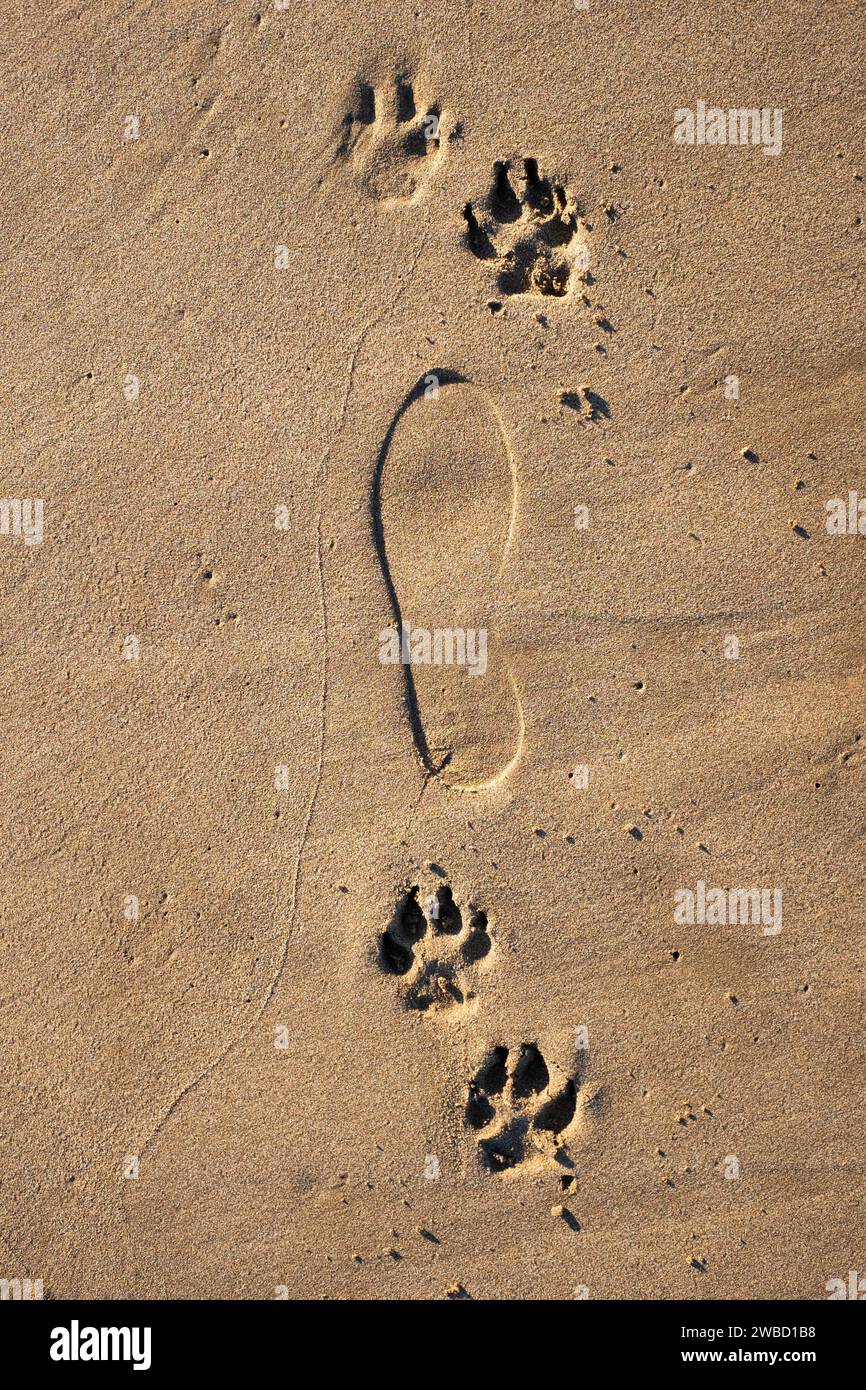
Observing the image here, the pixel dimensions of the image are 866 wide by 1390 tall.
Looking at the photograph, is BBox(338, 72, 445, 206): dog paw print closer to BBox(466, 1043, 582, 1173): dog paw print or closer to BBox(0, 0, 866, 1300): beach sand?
BBox(0, 0, 866, 1300): beach sand

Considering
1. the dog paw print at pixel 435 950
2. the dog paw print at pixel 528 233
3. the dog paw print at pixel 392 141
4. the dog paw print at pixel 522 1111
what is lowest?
the dog paw print at pixel 522 1111

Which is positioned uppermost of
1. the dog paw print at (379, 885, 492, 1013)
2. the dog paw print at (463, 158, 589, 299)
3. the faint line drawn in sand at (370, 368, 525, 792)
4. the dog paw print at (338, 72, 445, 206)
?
the dog paw print at (338, 72, 445, 206)

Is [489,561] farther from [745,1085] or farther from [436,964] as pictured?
[745,1085]

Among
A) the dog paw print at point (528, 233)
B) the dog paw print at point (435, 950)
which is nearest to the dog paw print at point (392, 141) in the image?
the dog paw print at point (528, 233)

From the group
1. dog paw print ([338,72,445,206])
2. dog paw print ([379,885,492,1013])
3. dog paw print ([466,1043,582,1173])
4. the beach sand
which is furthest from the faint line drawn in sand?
dog paw print ([466,1043,582,1173])

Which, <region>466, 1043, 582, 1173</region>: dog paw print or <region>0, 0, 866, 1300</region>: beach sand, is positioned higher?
<region>0, 0, 866, 1300</region>: beach sand

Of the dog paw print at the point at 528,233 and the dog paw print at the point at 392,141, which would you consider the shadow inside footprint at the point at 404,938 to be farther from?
the dog paw print at the point at 392,141
